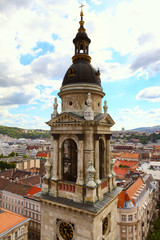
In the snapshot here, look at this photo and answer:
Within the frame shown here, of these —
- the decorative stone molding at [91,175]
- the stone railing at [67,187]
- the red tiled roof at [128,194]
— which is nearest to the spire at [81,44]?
the decorative stone molding at [91,175]

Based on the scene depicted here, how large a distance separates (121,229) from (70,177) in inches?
1251

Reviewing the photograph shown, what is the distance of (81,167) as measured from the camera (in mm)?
13547

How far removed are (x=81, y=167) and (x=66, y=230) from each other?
5.33 meters

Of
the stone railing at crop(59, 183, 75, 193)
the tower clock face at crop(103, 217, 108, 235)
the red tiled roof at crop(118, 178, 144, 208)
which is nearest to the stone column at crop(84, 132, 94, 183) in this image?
the stone railing at crop(59, 183, 75, 193)

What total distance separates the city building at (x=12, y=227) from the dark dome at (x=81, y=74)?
3366 centimetres

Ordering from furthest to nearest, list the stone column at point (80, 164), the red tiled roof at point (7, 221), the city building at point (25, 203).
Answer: the city building at point (25, 203) < the red tiled roof at point (7, 221) < the stone column at point (80, 164)

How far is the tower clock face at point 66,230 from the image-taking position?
13.5 metres

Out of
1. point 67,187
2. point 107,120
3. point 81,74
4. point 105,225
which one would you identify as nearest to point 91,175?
point 67,187

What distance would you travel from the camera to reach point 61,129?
1490cm

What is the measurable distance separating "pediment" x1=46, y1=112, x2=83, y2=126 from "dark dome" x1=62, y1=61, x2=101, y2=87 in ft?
10.4

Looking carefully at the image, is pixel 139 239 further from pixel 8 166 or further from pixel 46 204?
pixel 8 166

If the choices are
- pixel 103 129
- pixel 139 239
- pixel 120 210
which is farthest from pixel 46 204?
pixel 139 239

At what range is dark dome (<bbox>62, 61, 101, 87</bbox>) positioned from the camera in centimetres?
1530

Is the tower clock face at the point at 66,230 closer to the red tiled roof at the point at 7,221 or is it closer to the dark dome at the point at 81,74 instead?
the dark dome at the point at 81,74
